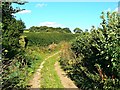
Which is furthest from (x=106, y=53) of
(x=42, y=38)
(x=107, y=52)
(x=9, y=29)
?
(x=42, y=38)

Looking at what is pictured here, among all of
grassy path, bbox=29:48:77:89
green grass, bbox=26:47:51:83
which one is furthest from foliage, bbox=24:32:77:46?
grassy path, bbox=29:48:77:89

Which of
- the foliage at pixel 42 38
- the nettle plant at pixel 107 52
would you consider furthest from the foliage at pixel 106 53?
the foliage at pixel 42 38

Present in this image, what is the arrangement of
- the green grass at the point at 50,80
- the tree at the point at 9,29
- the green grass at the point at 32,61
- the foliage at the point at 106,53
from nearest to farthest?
the foliage at the point at 106,53
the tree at the point at 9,29
the green grass at the point at 50,80
the green grass at the point at 32,61

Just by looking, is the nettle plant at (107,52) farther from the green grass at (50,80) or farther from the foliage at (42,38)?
the foliage at (42,38)

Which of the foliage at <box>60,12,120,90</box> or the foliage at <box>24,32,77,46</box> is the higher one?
the foliage at <box>60,12,120,90</box>

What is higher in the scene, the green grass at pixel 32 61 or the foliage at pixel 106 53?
the foliage at pixel 106 53

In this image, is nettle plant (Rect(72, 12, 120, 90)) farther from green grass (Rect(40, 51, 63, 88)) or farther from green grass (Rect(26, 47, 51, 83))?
green grass (Rect(26, 47, 51, 83))

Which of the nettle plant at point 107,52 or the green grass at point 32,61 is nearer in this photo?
the nettle plant at point 107,52

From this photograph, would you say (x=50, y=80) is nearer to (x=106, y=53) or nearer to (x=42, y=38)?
(x=106, y=53)

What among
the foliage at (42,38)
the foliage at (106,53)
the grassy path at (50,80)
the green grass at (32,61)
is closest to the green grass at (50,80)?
the grassy path at (50,80)

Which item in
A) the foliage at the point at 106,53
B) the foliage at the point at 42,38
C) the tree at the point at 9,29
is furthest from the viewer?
the foliage at the point at 42,38

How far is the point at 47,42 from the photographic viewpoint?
4359 centimetres

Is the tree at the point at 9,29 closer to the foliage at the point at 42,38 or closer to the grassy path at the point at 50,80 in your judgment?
the grassy path at the point at 50,80

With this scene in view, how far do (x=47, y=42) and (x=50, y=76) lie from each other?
24.5 metres
